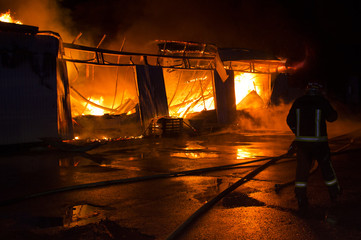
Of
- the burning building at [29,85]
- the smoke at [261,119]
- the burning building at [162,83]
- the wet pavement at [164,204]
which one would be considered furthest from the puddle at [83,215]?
the smoke at [261,119]

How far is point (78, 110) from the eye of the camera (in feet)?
47.1

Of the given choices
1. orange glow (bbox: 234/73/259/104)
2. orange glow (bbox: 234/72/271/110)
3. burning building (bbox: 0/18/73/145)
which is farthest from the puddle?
orange glow (bbox: 234/73/259/104)

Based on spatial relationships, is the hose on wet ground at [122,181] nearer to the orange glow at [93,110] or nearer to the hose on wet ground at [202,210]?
the hose on wet ground at [202,210]

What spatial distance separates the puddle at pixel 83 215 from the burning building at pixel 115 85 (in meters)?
8.19

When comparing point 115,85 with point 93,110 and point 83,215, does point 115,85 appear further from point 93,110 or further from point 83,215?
point 83,215

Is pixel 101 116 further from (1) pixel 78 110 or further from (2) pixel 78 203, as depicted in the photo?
(2) pixel 78 203

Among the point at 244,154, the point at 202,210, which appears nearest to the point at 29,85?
the point at 244,154

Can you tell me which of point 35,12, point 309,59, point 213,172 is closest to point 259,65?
point 309,59

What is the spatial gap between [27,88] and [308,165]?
34.3 feet

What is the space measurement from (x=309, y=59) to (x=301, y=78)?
181cm

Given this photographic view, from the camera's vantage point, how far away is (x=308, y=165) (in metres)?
4.52

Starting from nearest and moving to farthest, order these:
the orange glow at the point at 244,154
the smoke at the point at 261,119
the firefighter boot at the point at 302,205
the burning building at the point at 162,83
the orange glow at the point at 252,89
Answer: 1. the firefighter boot at the point at 302,205
2. the orange glow at the point at 244,154
3. the burning building at the point at 162,83
4. the smoke at the point at 261,119
5. the orange glow at the point at 252,89

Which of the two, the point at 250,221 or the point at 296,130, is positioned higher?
the point at 296,130

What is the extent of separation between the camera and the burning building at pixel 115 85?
37.9 feet
